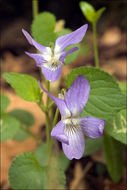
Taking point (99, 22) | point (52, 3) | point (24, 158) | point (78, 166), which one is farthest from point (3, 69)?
point (24, 158)

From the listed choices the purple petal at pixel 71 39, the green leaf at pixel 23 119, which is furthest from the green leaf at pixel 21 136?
the purple petal at pixel 71 39

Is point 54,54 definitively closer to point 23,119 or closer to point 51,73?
point 51,73

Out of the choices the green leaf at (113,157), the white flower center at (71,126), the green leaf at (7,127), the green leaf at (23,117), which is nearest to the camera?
the white flower center at (71,126)

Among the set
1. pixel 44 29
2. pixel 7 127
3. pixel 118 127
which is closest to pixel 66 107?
pixel 118 127

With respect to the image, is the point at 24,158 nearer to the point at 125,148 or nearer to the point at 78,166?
the point at 78,166

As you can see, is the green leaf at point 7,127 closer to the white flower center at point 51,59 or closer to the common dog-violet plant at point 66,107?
the common dog-violet plant at point 66,107

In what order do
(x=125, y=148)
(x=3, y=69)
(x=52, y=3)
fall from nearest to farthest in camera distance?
(x=125, y=148)
(x=3, y=69)
(x=52, y=3)

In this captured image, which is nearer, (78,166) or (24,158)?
(24,158)
